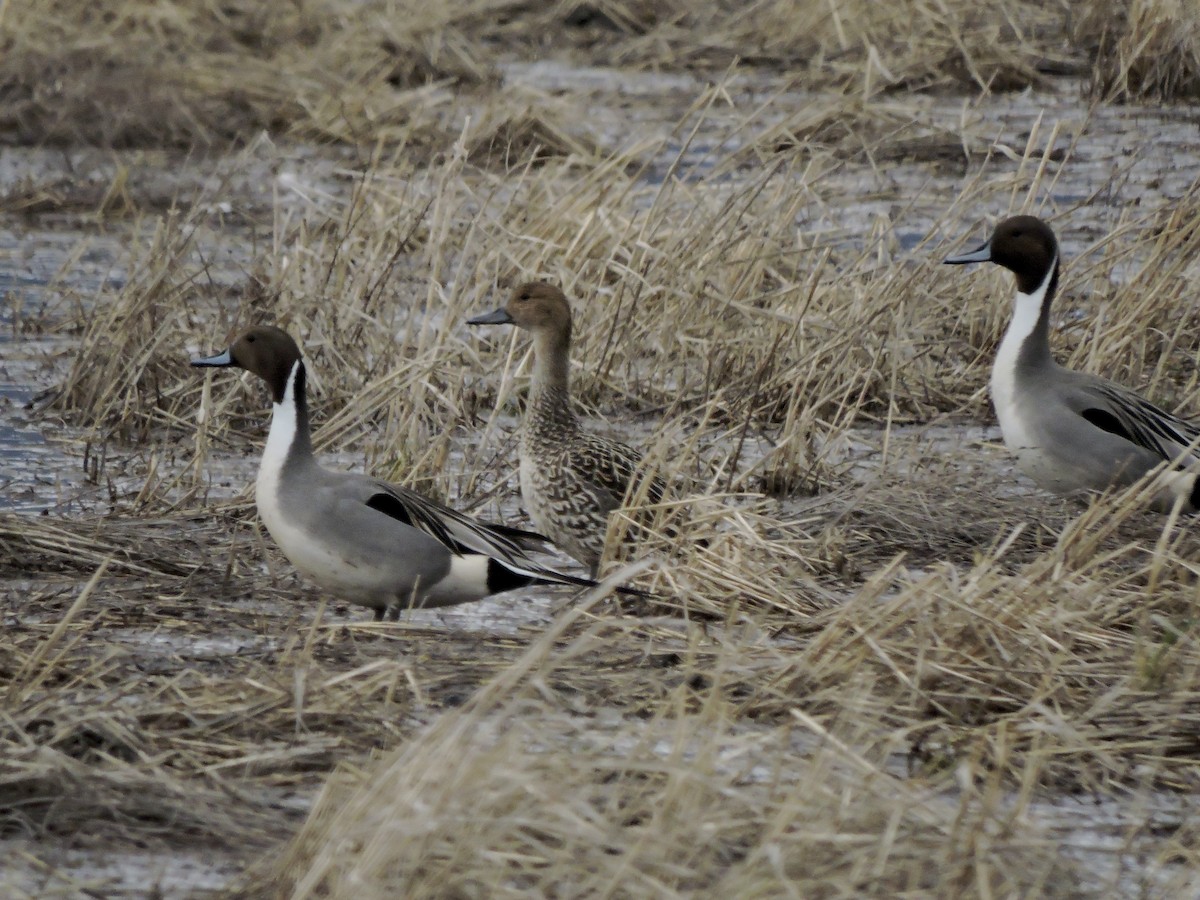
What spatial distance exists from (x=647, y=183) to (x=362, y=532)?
6.77 m

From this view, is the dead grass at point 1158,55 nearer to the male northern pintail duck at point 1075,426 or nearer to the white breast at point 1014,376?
the white breast at point 1014,376

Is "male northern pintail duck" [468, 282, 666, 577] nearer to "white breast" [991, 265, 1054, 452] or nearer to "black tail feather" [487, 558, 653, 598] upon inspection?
"black tail feather" [487, 558, 653, 598]

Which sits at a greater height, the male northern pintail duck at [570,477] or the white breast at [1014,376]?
the white breast at [1014,376]

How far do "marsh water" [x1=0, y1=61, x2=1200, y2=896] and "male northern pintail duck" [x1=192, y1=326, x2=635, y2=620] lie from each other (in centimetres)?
17

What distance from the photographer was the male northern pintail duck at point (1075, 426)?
5.77 m

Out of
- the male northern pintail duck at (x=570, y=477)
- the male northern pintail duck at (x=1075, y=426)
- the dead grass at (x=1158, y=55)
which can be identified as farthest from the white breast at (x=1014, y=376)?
the dead grass at (x=1158, y=55)

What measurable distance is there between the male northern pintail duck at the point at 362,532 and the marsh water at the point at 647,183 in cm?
17

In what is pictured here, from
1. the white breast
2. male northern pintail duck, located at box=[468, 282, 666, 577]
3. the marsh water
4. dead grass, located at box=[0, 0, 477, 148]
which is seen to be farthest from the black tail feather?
dead grass, located at box=[0, 0, 477, 148]

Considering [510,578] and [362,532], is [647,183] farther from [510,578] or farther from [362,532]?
[362,532]

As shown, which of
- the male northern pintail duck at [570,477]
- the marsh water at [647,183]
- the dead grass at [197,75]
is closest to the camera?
the marsh water at [647,183]

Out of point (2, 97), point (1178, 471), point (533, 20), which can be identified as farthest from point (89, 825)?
point (533, 20)

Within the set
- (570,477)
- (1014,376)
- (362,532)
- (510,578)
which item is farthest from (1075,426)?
(362,532)

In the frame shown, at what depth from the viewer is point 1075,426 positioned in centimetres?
577

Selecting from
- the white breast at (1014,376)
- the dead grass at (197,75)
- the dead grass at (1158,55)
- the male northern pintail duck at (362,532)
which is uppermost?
the dead grass at (1158,55)
